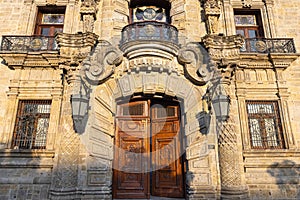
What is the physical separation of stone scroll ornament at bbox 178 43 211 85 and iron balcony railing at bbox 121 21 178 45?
473 millimetres

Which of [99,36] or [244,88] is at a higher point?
[99,36]

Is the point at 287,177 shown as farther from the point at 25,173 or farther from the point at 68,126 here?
the point at 25,173

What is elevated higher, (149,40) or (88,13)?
(88,13)

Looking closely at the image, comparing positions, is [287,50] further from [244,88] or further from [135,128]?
[135,128]

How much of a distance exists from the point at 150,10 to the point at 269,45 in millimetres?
4214

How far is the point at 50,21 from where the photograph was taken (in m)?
8.96

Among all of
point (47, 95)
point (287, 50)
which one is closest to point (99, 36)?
point (47, 95)

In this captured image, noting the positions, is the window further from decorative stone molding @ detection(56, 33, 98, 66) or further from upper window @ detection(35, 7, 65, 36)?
upper window @ detection(35, 7, 65, 36)

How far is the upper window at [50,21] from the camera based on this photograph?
874cm

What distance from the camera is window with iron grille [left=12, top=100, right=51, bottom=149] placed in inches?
283

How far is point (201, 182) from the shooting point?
6.48m

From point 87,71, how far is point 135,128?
220cm

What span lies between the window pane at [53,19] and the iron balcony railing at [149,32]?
2929 millimetres

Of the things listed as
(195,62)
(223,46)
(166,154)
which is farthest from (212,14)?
(166,154)
